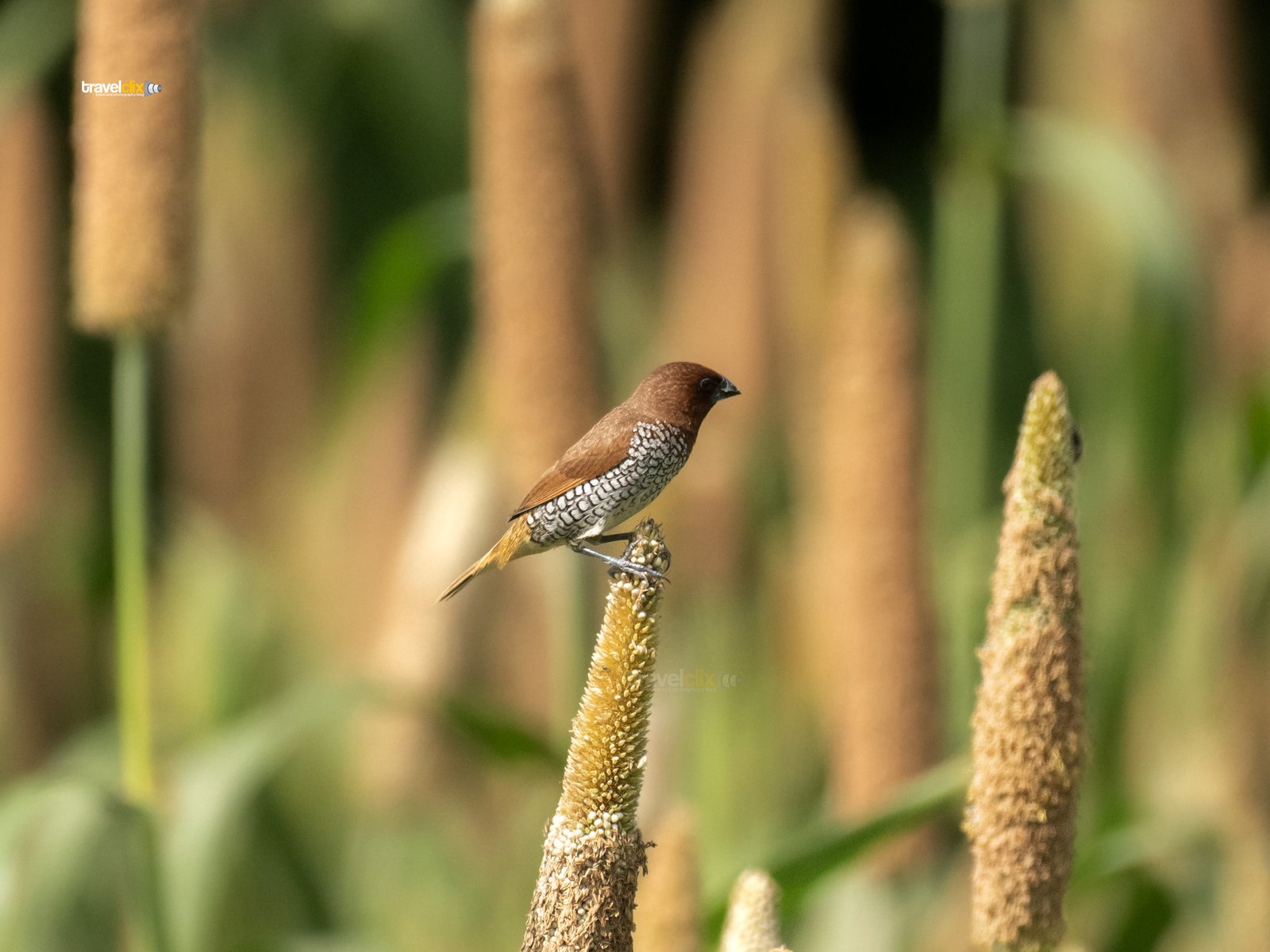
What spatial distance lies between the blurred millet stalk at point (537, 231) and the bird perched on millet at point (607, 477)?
92 cm

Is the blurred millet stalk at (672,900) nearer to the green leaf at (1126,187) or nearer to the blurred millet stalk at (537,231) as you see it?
the blurred millet stalk at (537,231)

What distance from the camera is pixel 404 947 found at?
2.66m

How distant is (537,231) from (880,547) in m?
0.57

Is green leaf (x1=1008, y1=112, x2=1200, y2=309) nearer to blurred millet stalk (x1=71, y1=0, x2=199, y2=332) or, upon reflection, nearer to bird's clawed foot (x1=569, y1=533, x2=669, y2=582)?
blurred millet stalk (x1=71, y1=0, x2=199, y2=332)

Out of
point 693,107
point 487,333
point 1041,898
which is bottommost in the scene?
point 1041,898

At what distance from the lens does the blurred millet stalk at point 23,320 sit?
3.16m

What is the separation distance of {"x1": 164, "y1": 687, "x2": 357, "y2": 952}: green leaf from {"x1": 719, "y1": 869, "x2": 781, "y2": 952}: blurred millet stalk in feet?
2.89

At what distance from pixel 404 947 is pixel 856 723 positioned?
984 mm

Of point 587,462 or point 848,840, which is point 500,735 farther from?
point 587,462

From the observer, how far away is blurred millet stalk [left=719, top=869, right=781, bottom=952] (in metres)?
0.99

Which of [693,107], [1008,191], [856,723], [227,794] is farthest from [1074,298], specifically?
[227,794]

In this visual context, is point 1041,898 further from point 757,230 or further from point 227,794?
point 757,230

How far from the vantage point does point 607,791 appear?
0.92 meters

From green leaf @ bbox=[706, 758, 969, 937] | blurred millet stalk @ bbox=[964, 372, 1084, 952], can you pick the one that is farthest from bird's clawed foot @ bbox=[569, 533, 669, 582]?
green leaf @ bbox=[706, 758, 969, 937]
